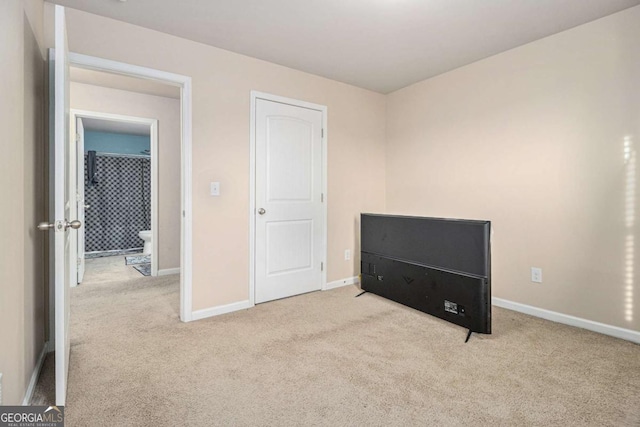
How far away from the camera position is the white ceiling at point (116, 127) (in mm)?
5320

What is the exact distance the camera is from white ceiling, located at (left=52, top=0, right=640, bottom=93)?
7.38 ft

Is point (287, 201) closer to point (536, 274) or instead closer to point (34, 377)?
point (34, 377)

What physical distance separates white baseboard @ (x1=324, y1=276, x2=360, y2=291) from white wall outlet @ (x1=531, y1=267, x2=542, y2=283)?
5.90 ft

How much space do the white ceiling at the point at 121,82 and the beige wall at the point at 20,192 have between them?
→ 1598 mm

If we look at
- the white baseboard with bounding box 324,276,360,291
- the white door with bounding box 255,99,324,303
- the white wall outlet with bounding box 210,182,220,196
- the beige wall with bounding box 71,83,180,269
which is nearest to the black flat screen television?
the white baseboard with bounding box 324,276,360,291

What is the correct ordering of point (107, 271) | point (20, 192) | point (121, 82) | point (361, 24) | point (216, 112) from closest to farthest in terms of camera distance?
point (20, 192), point (361, 24), point (216, 112), point (121, 82), point (107, 271)

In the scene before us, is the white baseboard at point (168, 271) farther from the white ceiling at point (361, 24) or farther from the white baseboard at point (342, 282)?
the white ceiling at point (361, 24)

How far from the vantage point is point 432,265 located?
2717 millimetres

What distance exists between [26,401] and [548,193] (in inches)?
144

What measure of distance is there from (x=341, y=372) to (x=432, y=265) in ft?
4.00

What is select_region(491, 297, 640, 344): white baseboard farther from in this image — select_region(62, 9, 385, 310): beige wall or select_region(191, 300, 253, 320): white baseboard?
select_region(191, 300, 253, 320): white baseboard

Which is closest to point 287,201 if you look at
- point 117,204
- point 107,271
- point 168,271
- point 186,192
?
point 186,192

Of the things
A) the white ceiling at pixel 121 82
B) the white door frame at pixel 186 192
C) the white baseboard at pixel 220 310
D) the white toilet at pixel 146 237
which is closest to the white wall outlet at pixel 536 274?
the white baseboard at pixel 220 310

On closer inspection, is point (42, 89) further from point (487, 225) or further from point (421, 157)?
point (421, 157)
